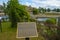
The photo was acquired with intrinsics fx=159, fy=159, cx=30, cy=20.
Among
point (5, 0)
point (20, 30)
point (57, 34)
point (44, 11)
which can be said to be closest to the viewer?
point (20, 30)

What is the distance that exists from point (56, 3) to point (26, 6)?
5.16 feet

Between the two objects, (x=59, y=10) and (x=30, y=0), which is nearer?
(x=59, y=10)

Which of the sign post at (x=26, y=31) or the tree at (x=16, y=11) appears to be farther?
the tree at (x=16, y=11)

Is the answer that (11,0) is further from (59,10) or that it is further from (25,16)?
(59,10)

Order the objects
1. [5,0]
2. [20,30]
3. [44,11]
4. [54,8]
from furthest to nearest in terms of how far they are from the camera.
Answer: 1. [5,0]
2. [44,11]
3. [54,8]
4. [20,30]

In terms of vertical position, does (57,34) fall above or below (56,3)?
below

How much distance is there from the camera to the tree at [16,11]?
249 inches

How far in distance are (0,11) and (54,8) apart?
9.34ft

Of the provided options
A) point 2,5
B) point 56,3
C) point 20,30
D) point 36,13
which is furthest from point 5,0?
point 20,30

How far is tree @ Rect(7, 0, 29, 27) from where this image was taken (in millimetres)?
6337

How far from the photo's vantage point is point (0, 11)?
731 centimetres

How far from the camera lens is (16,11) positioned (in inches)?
251

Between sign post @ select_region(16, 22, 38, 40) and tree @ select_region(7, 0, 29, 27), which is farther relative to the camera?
tree @ select_region(7, 0, 29, 27)

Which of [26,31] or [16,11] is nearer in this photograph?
[26,31]
